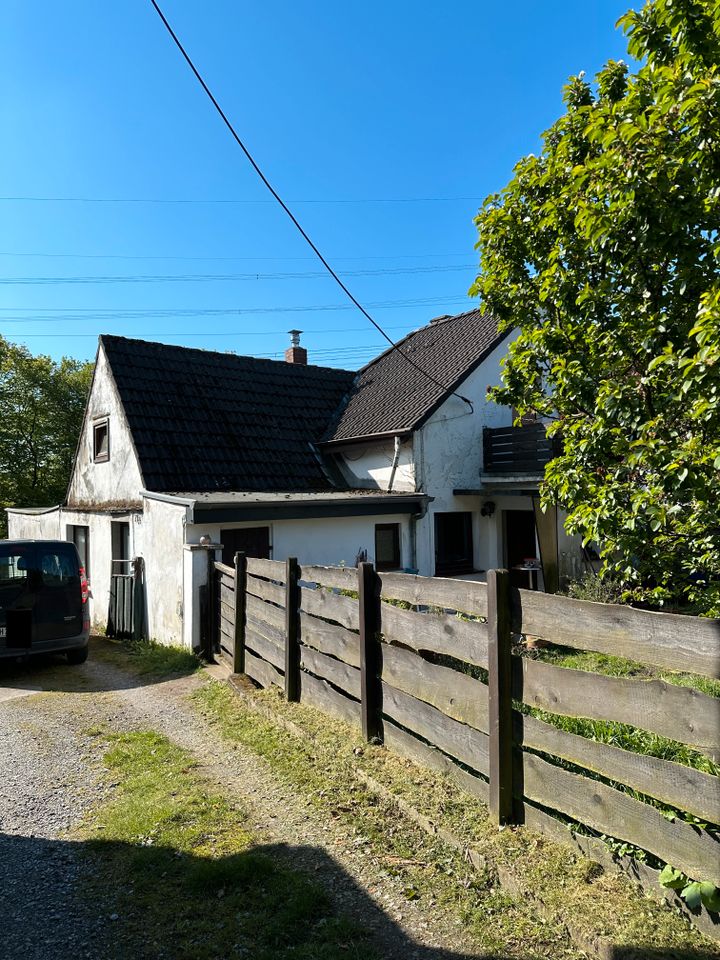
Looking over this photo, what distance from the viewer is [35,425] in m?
34.4

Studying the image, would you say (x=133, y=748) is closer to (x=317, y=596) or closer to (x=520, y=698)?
(x=317, y=596)

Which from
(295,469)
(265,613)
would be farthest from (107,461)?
(265,613)

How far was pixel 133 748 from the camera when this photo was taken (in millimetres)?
5750

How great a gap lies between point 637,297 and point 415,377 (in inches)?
468

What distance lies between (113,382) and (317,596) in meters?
9.87

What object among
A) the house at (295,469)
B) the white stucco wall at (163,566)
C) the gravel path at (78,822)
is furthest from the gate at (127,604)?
the gravel path at (78,822)

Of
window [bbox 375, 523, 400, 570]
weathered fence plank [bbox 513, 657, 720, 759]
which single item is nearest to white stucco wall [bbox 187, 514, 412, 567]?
window [bbox 375, 523, 400, 570]

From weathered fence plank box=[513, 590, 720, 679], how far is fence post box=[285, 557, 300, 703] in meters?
3.12

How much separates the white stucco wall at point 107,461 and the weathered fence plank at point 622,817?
10.2 metres

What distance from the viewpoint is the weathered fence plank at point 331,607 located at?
5.14 m

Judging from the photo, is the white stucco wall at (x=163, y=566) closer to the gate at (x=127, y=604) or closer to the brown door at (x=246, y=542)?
the gate at (x=127, y=604)

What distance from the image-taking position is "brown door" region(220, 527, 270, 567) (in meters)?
10.8

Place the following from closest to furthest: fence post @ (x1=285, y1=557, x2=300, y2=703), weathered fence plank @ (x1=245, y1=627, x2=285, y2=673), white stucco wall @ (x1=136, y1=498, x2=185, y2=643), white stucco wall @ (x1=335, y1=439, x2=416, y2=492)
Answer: fence post @ (x1=285, y1=557, x2=300, y2=703)
weathered fence plank @ (x1=245, y1=627, x2=285, y2=673)
white stucco wall @ (x1=136, y1=498, x2=185, y2=643)
white stucco wall @ (x1=335, y1=439, x2=416, y2=492)

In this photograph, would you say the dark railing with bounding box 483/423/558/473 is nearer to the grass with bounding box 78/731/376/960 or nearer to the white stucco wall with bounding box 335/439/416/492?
the white stucco wall with bounding box 335/439/416/492
